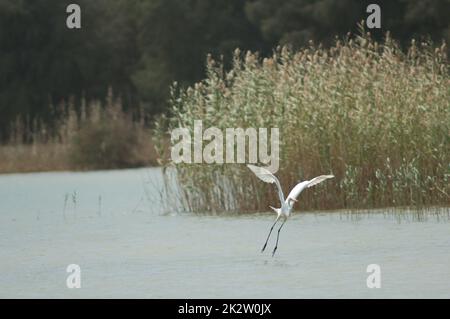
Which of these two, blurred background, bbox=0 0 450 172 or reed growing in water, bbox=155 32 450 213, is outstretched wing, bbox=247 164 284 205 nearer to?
reed growing in water, bbox=155 32 450 213

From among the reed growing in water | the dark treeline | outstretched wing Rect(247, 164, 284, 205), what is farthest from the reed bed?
outstretched wing Rect(247, 164, 284, 205)

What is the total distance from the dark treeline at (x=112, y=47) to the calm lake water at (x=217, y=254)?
839 inches

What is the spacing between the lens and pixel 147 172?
2580 centimetres

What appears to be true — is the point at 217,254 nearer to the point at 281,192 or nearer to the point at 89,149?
the point at 281,192

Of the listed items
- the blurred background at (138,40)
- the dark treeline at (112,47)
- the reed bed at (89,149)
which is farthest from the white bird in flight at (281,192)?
the dark treeline at (112,47)

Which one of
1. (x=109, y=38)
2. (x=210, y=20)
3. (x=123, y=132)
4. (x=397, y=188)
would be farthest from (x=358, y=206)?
(x=109, y=38)

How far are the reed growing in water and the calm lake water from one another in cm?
37

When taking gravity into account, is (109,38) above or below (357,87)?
above

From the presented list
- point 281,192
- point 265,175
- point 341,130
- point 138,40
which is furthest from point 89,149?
point 281,192

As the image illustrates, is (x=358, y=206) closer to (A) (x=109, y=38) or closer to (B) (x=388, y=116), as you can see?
(B) (x=388, y=116)

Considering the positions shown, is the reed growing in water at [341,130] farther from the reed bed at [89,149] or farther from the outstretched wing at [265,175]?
the reed bed at [89,149]

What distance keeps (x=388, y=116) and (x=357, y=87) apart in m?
0.55
